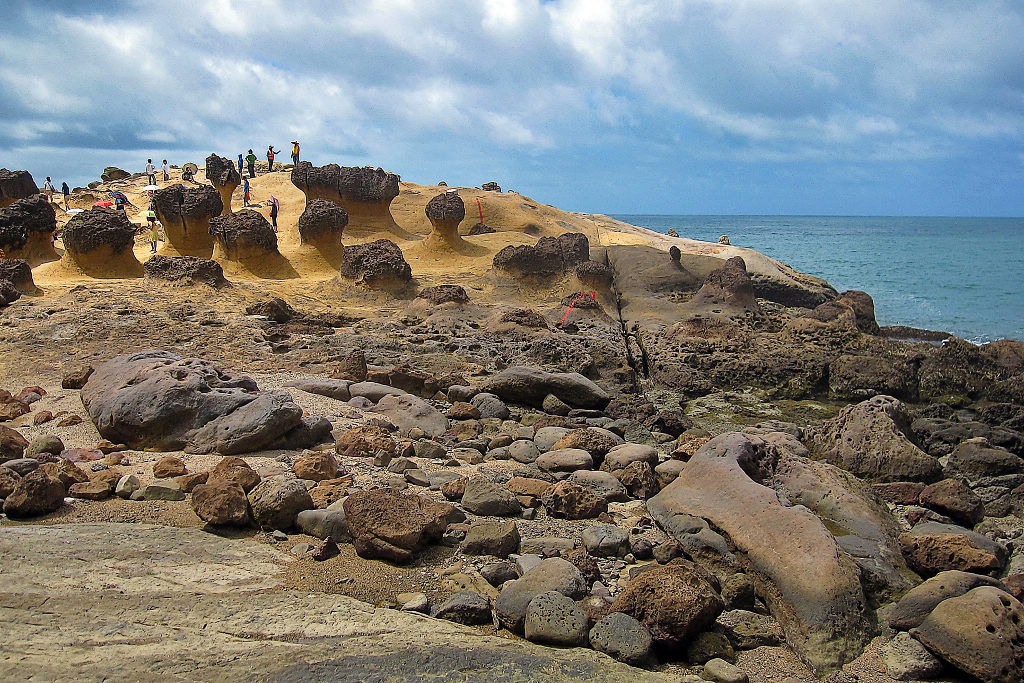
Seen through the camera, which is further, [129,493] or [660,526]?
[660,526]

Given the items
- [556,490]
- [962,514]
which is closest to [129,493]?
[556,490]

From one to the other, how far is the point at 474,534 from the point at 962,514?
11.5 feet

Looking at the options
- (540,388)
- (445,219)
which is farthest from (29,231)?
(540,388)

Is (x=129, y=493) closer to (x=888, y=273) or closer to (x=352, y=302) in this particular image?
(x=352, y=302)

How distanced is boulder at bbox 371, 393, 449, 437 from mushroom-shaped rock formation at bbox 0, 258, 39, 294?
528 centimetres

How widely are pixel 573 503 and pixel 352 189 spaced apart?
39.0 ft

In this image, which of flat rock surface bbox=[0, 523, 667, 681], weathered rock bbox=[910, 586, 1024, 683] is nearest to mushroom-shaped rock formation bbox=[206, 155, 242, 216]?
flat rock surface bbox=[0, 523, 667, 681]

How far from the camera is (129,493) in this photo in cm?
392

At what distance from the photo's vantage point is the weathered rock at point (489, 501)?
4.35 metres

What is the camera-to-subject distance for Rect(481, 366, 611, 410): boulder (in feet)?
24.6

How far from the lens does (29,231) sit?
37.6 feet

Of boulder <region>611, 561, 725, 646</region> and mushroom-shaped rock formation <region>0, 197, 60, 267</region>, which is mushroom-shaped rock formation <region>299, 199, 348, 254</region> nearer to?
mushroom-shaped rock formation <region>0, 197, 60, 267</region>

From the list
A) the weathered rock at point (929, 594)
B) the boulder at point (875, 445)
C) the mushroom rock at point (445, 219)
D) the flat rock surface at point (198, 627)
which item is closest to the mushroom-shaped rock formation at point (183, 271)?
the mushroom rock at point (445, 219)

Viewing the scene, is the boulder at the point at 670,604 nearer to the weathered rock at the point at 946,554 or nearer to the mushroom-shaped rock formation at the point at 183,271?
the weathered rock at the point at 946,554
